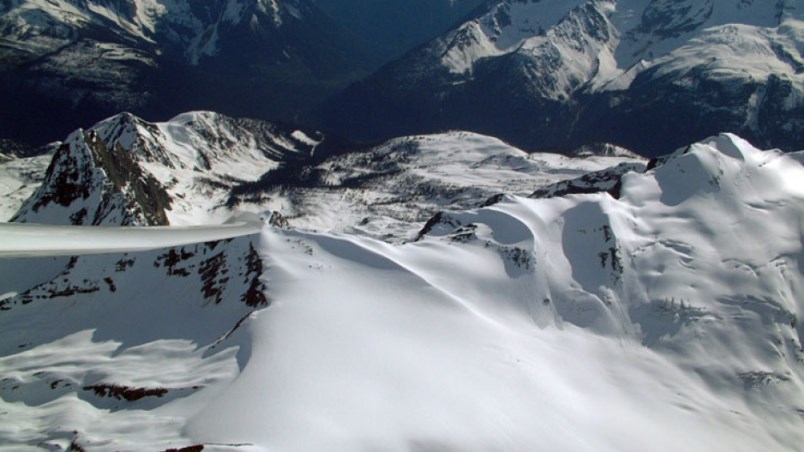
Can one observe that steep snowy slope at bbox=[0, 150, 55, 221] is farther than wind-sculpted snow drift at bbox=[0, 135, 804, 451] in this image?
Yes

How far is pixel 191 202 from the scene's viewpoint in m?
179

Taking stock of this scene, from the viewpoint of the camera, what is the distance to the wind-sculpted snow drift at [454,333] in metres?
35.3

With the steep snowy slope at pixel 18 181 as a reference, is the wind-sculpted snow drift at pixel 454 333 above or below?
below

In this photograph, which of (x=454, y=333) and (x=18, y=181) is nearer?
(x=454, y=333)

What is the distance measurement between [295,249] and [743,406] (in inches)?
1834

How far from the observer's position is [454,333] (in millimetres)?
45781

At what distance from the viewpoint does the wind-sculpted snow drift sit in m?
35.3

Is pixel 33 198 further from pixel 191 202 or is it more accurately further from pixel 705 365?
pixel 705 365

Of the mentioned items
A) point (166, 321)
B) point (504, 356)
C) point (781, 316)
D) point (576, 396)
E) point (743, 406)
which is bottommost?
point (743, 406)

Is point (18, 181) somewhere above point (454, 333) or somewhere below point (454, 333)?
above

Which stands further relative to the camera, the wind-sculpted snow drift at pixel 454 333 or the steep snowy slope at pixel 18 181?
the steep snowy slope at pixel 18 181

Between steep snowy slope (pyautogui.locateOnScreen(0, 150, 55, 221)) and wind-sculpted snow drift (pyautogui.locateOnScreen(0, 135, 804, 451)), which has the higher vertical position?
steep snowy slope (pyautogui.locateOnScreen(0, 150, 55, 221))

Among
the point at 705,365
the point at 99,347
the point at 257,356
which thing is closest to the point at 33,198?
the point at 99,347

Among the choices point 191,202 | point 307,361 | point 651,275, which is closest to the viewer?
point 307,361
